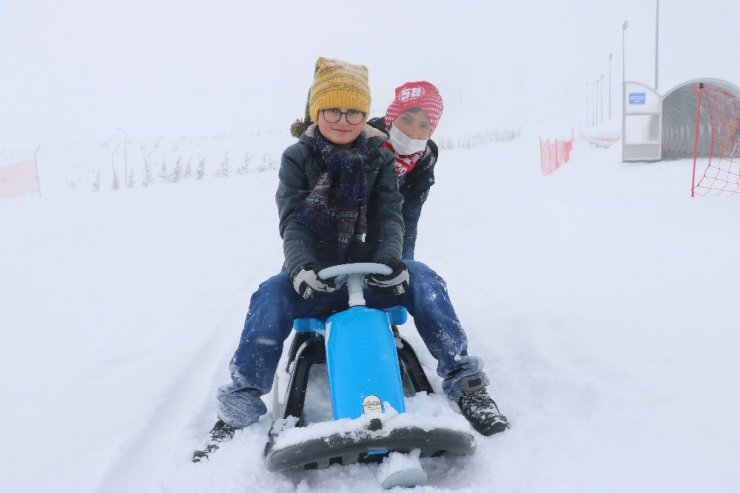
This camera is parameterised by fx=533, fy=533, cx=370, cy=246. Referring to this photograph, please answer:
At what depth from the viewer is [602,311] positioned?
3.09m

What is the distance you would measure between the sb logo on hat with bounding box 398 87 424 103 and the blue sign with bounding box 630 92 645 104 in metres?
12.6

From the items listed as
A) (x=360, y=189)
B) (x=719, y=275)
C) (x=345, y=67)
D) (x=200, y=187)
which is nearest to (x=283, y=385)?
(x=360, y=189)

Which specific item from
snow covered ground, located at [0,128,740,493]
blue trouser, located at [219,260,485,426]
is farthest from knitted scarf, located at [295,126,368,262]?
snow covered ground, located at [0,128,740,493]

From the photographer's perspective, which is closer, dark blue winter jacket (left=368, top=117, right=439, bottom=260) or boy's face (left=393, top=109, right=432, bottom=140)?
boy's face (left=393, top=109, right=432, bottom=140)

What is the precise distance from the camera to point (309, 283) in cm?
202

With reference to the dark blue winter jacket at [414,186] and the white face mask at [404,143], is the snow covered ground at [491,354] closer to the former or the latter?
the dark blue winter jacket at [414,186]

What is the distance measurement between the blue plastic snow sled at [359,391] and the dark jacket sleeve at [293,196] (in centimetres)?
35

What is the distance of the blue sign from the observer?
44.7 ft

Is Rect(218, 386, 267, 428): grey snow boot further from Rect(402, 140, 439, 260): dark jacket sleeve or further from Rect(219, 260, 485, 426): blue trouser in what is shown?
Rect(402, 140, 439, 260): dark jacket sleeve

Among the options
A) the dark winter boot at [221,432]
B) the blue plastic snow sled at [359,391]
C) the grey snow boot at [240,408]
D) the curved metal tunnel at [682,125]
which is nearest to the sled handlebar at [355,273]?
the blue plastic snow sled at [359,391]

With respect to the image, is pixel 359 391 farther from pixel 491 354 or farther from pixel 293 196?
pixel 491 354

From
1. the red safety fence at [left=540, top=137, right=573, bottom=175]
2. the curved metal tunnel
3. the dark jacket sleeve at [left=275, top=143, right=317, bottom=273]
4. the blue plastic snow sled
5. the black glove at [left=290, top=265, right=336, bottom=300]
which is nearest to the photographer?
the blue plastic snow sled

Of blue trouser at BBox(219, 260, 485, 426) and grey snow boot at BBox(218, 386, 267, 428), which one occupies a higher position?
blue trouser at BBox(219, 260, 485, 426)

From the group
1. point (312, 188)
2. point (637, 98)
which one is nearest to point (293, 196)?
point (312, 188)
